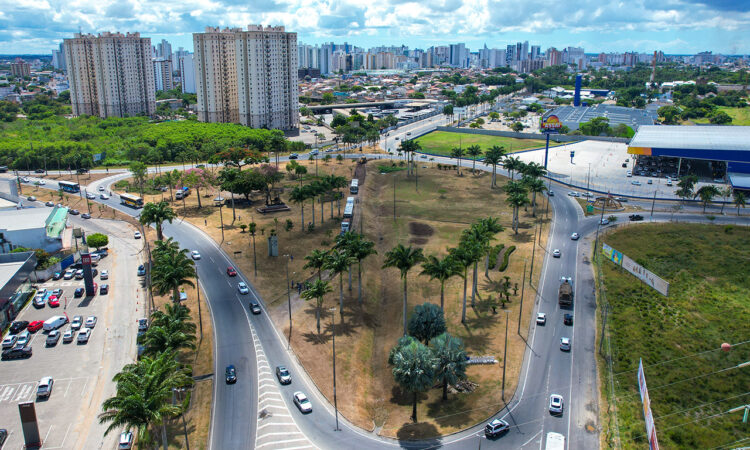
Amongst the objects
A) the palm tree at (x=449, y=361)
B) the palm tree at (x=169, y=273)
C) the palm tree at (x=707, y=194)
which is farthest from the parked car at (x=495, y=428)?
the palm tree at (x=707, y=194)

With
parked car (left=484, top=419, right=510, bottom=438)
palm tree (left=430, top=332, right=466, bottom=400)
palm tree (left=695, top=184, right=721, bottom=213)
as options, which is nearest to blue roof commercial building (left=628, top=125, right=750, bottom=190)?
palm tree (left=695, top=184, right=721, bottom=213)

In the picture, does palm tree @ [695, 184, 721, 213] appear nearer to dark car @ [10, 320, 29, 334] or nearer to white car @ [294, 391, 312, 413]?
white car @ [294, 391, 312, 413]

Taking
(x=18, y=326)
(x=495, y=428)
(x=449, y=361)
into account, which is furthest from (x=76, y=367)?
(x=495, y=428)

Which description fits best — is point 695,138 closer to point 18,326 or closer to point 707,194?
point 707,194

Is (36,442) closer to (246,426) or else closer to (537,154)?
(246,426)

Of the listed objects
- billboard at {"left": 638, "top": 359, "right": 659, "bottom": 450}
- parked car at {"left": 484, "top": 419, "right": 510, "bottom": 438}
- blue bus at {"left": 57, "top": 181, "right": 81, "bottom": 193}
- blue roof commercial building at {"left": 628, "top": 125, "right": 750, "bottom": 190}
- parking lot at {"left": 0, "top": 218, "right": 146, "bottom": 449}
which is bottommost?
parking lot at {"left": 0, "top": 218, "right": 146, "bottom": 449}
